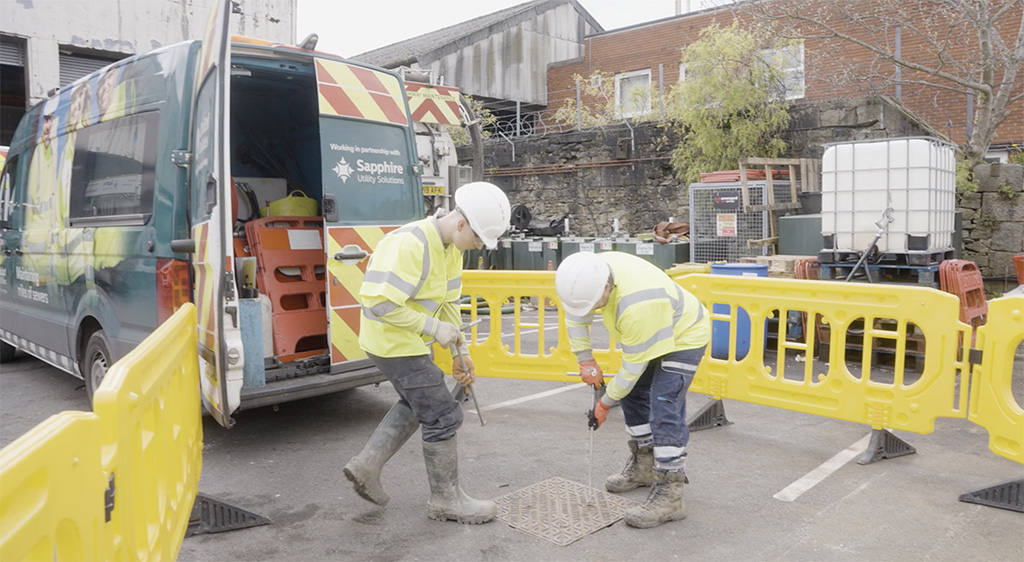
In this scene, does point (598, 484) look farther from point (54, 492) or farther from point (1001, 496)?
point (54, 492)

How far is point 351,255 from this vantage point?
5.12 m

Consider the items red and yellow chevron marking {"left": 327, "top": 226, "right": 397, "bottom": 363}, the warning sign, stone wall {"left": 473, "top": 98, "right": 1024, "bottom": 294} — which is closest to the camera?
red and yellow chevron marking {"left": 327, "top": 226, "right": 397, "bottom": 363}

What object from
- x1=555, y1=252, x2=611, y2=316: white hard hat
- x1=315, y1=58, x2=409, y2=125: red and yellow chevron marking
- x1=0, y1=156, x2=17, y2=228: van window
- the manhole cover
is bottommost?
the manhole cover

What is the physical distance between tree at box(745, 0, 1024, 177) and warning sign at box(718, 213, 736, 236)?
2.66 metres

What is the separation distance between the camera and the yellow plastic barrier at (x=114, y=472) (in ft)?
5.14

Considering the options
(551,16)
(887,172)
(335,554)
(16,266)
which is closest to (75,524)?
(335,554)

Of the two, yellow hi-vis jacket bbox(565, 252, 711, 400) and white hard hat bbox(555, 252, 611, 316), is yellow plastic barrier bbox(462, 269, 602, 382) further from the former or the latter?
white hard hat bbox(555, 252, 611, 316)

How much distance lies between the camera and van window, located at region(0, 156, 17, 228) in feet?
22.6

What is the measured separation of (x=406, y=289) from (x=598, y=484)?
172 cm

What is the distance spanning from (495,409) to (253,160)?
3.12m

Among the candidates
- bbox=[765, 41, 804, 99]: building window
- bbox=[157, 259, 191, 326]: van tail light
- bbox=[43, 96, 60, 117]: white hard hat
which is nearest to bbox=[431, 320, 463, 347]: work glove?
bbox=[157, 259, 191, 326]: van tail light

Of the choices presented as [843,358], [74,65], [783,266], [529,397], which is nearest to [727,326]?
[783,266]

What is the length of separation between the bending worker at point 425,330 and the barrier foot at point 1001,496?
2.61 meters

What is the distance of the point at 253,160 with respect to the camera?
22.2 ft
